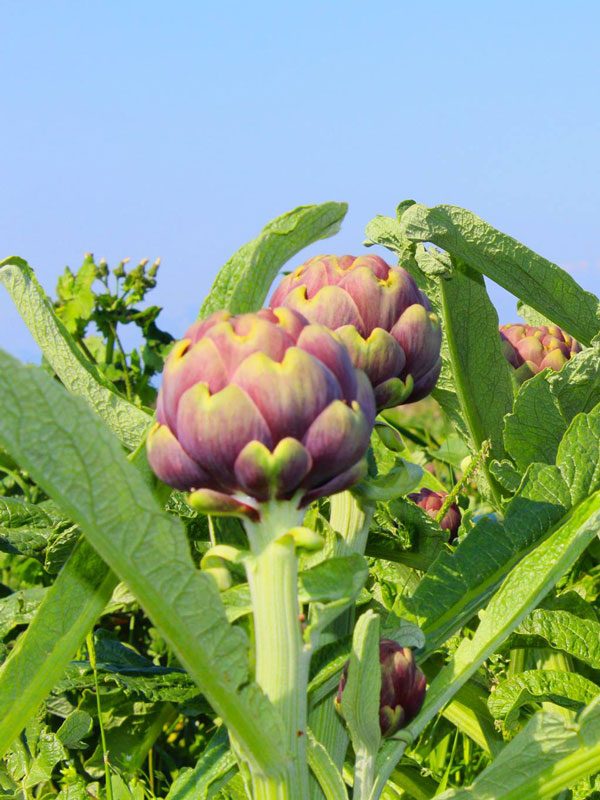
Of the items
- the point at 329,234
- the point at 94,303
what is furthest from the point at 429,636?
the point at 94,303

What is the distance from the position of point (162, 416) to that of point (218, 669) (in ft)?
0.62

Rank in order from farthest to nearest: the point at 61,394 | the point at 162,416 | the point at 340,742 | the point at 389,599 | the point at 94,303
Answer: the point at 94,303, the point at 389,599, the point at 340,742, the point at 162,416, the point at 61,394

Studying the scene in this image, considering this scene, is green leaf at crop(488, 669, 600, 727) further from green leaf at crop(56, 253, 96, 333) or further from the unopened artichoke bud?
green leaf at crop(56, 253, 96, 333)

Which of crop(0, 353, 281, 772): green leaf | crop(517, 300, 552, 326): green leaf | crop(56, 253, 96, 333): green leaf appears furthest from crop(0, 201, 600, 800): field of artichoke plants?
crop(56, 253, 96, 333): green leaf

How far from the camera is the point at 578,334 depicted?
1.39 metres

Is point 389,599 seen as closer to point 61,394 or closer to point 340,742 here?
point 340,742

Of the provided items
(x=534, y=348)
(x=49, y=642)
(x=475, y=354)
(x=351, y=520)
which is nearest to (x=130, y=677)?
(x=49, y=642)

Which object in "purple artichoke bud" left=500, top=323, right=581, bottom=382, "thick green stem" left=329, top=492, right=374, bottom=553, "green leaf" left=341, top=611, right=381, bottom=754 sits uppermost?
"purple artichoke bud" left=500, top=323, right=581, bottom=382

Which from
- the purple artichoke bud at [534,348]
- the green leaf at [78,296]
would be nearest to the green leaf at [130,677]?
the purple artichoke bud at [534,348]

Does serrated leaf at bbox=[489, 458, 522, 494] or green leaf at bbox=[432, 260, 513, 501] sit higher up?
green leaf at bbox=[432, 260, 513, 501]

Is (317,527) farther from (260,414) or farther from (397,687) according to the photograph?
(260,414)

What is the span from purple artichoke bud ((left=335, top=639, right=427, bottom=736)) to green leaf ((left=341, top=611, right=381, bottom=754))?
27 mm

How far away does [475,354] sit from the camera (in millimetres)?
1417

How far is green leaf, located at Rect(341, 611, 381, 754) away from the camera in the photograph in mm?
847
